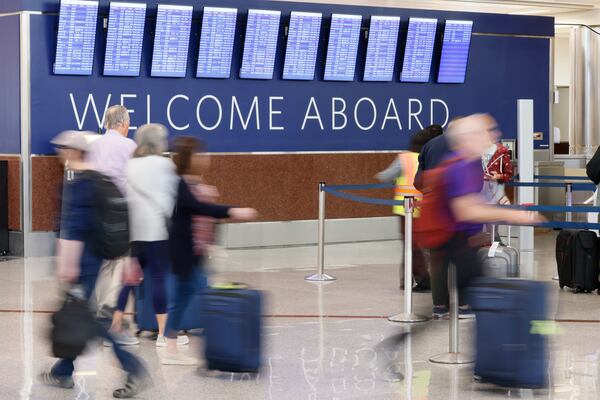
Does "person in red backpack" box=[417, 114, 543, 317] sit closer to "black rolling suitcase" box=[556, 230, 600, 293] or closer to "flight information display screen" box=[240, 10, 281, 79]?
"black rolling suitcase" box=[556, 230, 600, 293]

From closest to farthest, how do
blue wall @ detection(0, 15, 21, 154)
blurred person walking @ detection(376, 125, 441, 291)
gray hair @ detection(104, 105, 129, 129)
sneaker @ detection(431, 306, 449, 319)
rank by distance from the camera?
gray hair @ detection(104, 105, 129, 129) < sneaker @ detection(431, 306, 449, 319) < blurred person walking @ detection(376, 125, 441, 291) < blue wall @ detection(0, 15, 21, 154)

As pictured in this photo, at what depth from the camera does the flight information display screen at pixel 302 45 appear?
49.8 feet

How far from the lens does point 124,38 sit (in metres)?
13.9

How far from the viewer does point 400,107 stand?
16391 millimetres

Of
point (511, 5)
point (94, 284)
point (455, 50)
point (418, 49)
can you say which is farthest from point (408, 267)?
point (511, 5)

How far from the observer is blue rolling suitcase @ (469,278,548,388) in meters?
6.54

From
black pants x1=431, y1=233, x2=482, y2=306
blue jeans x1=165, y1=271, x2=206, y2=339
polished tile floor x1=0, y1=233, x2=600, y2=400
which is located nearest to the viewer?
black pants x1=431, y1=233, x2=482, y2=306

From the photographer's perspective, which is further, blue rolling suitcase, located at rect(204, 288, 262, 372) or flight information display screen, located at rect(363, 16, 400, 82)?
flight information display screen, located at rect(363, 16, 400, 82)

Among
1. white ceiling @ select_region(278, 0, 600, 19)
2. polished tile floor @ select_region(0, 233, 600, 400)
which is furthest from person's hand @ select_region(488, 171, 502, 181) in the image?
white ceiling @ select_region(278, 0, 600, 19)

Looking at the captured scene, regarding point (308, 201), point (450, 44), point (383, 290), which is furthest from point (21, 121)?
point (450, 44)

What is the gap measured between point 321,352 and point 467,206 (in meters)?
1.95

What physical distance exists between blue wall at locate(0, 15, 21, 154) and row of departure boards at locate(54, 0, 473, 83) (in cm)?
52

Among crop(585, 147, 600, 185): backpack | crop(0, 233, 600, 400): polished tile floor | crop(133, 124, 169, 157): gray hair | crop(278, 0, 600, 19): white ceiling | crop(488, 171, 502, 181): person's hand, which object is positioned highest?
crop(278, 0, 600, 19): white ceiling

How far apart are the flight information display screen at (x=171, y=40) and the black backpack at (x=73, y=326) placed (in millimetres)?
8074
